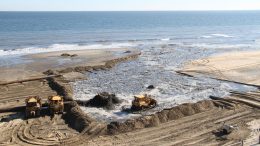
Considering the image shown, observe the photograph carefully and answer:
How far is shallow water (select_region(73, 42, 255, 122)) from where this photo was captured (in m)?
36.5

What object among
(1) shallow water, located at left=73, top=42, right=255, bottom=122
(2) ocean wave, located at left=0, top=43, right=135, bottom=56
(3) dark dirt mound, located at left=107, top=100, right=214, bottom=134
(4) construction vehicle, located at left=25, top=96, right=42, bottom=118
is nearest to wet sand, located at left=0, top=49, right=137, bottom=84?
(2) ocean wave, located at left=0, top=43, right=135, bottom=56

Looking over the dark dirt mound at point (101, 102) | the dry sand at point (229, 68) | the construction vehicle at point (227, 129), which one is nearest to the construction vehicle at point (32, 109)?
the dark dirt mound at point (101, 102)

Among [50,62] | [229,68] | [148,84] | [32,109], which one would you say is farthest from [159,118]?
[50,62]

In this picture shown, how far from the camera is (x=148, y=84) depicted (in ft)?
143

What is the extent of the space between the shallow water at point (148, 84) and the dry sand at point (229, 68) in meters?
2.12

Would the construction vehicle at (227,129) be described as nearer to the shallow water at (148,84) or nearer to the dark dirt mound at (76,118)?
the shallow water at (148,84)

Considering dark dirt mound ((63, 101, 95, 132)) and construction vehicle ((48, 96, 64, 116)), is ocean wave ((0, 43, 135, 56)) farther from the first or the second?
dark dirt mound ((63, 101, 95, 132))

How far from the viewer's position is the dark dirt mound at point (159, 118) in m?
28.3

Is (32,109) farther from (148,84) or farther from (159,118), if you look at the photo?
(148,84)

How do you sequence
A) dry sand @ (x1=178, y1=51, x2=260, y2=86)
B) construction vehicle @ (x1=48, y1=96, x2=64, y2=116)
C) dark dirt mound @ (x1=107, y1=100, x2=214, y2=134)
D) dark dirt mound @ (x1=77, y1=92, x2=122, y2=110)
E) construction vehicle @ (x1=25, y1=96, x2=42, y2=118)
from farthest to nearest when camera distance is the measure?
dry sand @ (x1=178, y1=51, x2=260, y2=86) → dark dirt mound @ (x1=77, y1=92, x2=122, y2=110) → construction vehicle @ (x1=48, y1=96, x2=64, y2=116) → construction vehicle @ (x1=25, y1=96, x2=42, y2=118) → dark dirt mound @ (x1=107, y1=100, x2=214, y2=134)

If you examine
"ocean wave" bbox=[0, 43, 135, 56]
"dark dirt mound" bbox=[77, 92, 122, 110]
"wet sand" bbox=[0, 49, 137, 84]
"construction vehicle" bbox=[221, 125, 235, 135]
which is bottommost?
"construction vehicle" bbox=[221, 125, 235, 135]

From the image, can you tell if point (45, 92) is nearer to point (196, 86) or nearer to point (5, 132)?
point (5, 132)

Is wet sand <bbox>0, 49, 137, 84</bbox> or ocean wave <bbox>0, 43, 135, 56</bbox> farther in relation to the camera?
ocean wave <bbox>0, 43, 135, 56</bbox>

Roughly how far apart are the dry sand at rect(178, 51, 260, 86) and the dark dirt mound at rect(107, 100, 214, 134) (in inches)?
524
